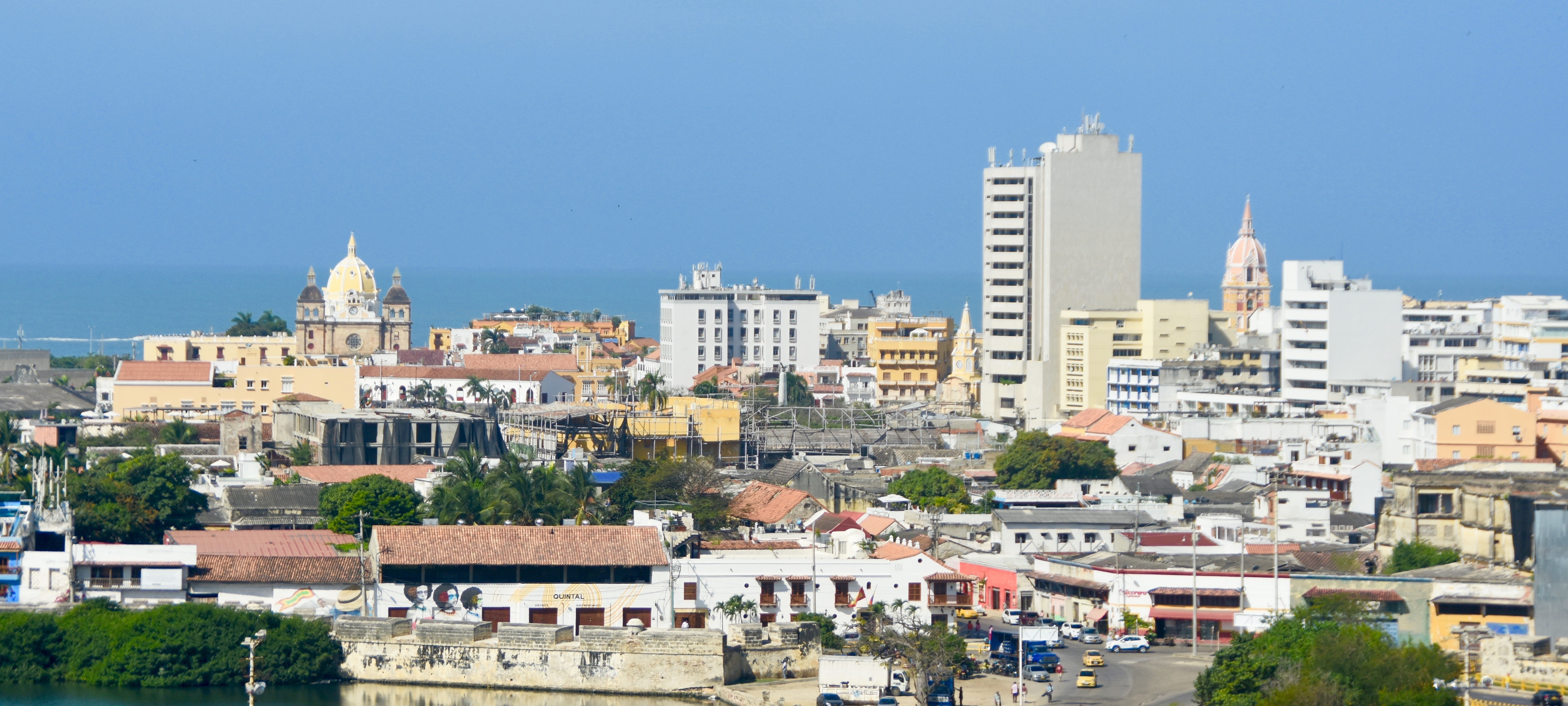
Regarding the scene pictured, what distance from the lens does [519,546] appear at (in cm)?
4238

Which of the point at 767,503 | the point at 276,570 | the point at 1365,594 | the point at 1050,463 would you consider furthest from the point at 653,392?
the point at 1365,594

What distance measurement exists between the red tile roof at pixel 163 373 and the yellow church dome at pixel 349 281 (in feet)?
159

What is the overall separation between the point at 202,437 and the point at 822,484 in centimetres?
2490

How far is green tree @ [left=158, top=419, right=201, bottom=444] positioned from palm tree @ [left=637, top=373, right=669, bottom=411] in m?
15.2

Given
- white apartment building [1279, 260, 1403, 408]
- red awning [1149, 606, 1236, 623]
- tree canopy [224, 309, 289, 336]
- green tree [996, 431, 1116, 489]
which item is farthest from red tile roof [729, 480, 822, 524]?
tree canopy [224, 309, 289, 336]

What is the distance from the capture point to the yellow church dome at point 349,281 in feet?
471

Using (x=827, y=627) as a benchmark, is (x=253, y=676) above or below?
below

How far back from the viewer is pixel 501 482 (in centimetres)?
5128

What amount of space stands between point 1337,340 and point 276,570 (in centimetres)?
5042

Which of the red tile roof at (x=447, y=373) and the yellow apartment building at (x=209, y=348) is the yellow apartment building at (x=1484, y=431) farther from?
the yellow apartment building at (x=209, y=348)

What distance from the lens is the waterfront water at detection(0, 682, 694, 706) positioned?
125 feet

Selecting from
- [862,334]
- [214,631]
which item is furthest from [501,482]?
[862,334]

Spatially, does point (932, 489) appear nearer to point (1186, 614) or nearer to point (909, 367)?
point (1186, 614)

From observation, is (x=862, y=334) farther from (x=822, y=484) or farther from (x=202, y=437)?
(x=822, y=484)
